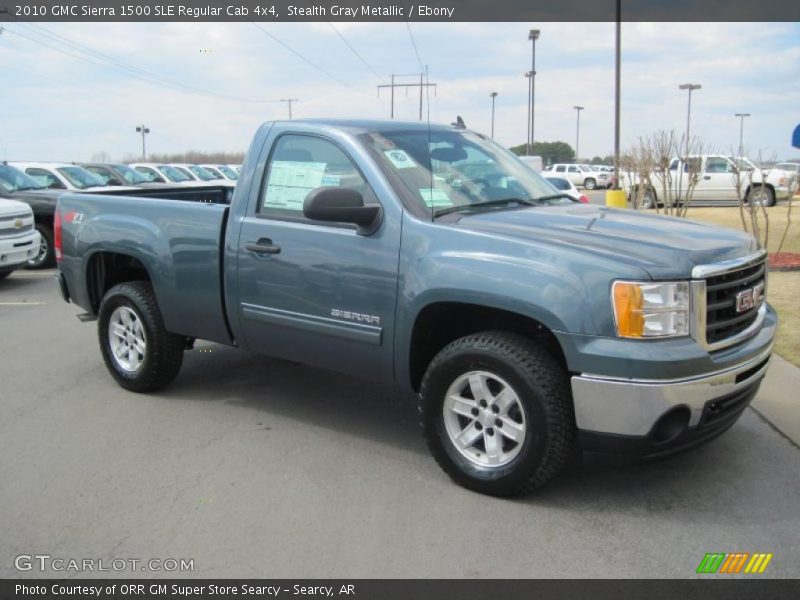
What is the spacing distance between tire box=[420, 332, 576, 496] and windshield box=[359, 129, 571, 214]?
0.92 metres

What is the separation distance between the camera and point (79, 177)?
54.9ft

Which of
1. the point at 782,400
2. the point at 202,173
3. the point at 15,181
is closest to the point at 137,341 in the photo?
the point at 782,400

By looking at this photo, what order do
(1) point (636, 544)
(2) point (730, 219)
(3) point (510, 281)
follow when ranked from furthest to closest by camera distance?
(2) point (730, 219)
(3) point (510, 281)
(1) point (636, 544)

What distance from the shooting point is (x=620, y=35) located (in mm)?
23938

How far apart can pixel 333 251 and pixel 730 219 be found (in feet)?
57.1

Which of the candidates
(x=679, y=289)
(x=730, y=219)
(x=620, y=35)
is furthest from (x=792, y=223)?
(x=679, y=289)

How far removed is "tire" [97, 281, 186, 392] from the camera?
576 cm

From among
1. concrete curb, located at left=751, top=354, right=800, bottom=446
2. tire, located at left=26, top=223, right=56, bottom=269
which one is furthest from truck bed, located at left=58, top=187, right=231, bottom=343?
tire, located at left=26, top=223, right=56, bottom=269

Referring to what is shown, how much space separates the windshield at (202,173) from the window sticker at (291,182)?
24483 millimetres

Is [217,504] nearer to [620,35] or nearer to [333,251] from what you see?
[333,251]

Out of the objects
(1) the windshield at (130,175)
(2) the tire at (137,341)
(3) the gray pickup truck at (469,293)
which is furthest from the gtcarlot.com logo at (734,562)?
(1) the windshield at (130,175)

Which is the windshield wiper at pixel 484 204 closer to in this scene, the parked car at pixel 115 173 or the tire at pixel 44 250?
the tire at pixel 44 250

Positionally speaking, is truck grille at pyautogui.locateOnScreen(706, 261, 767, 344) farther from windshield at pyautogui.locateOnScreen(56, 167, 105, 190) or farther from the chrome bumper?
windshield at pyautogui.locateOnScreen(56, 167, 105, 190)

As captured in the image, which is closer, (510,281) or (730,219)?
(510,281)
